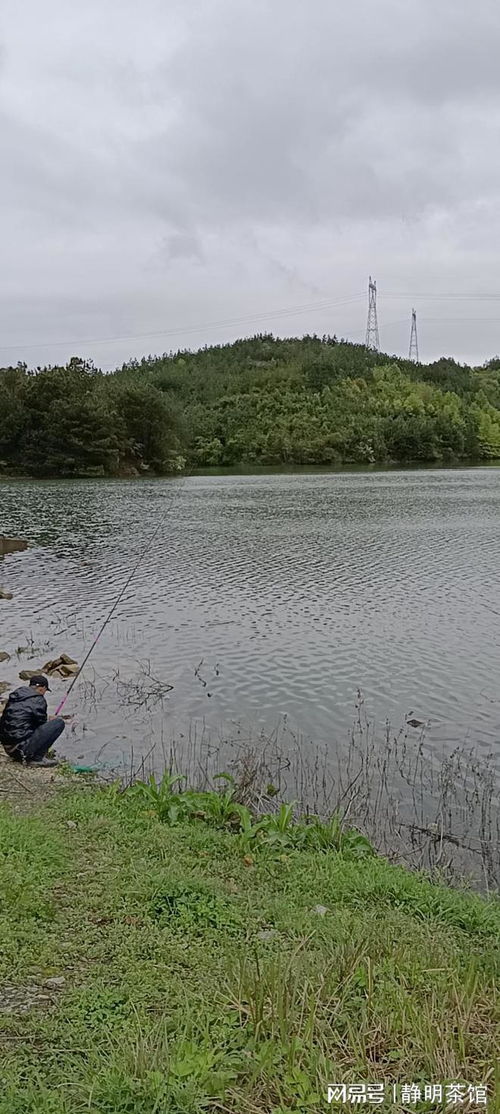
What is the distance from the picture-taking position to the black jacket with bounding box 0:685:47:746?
10.5 meters

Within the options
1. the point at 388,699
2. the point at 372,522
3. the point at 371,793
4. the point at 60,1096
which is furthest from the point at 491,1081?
the point at 372,522

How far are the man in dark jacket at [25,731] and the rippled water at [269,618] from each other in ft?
3.45

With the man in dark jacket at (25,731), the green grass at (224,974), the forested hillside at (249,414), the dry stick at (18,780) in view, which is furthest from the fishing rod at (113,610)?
the forested hillside at (249,414)

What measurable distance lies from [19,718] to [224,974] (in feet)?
21.2

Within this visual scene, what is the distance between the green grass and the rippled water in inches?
198

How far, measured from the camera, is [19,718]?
10516 millimetres

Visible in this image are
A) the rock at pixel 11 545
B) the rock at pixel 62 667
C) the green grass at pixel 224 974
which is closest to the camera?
the green grass at pixel 224 974

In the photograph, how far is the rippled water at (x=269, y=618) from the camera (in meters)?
13.4

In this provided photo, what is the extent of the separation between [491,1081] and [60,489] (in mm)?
64763

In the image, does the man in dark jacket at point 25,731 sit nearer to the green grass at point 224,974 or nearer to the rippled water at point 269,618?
the rippled water at point 269,618

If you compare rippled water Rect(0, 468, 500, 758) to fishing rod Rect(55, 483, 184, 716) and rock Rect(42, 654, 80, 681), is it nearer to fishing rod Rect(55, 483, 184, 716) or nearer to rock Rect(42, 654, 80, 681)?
fishing rod Rect(55, 483, 184, 716)

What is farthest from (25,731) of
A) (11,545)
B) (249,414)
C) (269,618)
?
(249,414)

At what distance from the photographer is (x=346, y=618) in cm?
1989

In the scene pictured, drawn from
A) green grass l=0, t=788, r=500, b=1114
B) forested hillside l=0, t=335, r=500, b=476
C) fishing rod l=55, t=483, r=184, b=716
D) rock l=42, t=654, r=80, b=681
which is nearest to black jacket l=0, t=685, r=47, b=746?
fishing rod l=55, t=483, r=184, b=716
